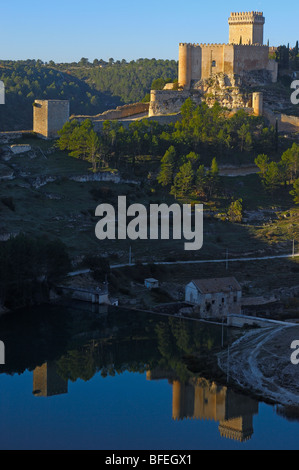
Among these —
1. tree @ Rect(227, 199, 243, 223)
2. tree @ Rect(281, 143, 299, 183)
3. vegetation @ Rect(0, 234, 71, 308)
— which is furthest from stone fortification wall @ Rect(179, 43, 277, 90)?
vegetation @ Rect(0, 234, 71, 308)

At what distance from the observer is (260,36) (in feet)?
262

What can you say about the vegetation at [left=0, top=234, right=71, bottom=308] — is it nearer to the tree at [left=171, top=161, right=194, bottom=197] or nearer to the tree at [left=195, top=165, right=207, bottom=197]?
the tree at [left=171, top=161, right=194, bottom=197]

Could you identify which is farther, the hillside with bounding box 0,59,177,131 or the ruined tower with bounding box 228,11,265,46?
the hillside with bounding box 0,59,177,131

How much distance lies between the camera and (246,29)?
7988 cm

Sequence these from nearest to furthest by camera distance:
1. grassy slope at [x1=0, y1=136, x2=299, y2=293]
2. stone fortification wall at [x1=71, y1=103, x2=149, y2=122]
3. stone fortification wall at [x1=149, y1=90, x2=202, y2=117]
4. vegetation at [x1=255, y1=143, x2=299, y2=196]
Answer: grassy slope at [x1=0, y1=136, x2=299, y2=293], vegetation at [x1=255, y1=143, x2=299, y2=196], stone fortification wall at [x1=71, y1=103, x2=149, y2=122], stone fortification wall at [x1=149, y1=90, x2=202, y2=117]

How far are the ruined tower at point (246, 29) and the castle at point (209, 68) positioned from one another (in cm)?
87

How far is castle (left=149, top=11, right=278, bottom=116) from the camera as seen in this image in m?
76.3

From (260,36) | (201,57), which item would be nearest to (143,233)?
(201,57)

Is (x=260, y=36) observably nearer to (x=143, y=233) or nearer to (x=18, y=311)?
(x=143, y=233)

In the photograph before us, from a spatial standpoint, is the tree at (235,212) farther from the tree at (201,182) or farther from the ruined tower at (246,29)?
the ruined tower at (246,29)

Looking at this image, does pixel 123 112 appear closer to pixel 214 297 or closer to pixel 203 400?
pixel 214 297

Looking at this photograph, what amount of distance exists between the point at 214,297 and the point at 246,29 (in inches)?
1516

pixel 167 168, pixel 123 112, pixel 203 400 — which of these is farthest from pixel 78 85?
pixel 203 400

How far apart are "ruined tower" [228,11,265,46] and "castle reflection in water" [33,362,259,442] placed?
4669 centimetres
